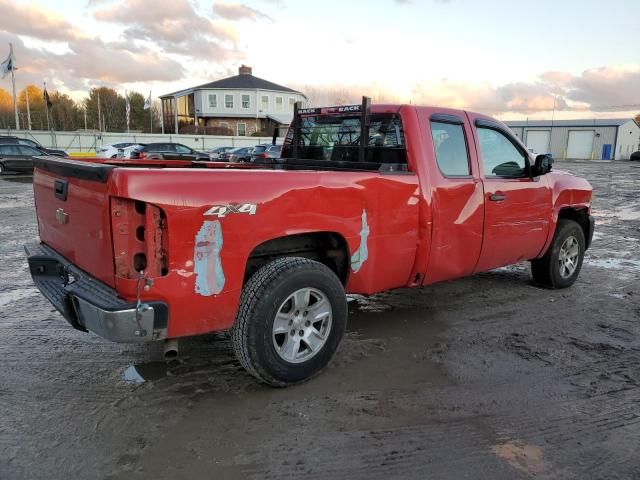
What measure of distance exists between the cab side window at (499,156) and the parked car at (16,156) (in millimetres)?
22151

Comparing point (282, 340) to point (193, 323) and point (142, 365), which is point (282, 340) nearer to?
point (193, 323)

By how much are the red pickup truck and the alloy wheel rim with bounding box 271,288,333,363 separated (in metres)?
0.01

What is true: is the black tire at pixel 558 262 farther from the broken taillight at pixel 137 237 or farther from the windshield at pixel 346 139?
the broken taillight at pixel 137 237

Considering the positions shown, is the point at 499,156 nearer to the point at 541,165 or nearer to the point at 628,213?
the point at 541,165

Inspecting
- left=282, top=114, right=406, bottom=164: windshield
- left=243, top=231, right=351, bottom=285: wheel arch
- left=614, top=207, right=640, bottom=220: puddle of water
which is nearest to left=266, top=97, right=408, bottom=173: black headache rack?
left=282, top=114, right=406, bottom=164: windshield

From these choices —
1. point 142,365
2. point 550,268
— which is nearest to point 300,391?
point 142,365

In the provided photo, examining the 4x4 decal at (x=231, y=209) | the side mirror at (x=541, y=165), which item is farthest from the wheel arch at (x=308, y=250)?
the side mirror at (x=541, y=165)

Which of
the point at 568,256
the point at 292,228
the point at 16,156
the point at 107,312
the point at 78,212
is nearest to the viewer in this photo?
the point at 107,312

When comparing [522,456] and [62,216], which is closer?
[522,456]

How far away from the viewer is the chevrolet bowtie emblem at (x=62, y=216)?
3.46 m

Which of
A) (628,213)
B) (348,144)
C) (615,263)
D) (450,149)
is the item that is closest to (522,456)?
(450,149)

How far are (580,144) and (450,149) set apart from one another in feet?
228

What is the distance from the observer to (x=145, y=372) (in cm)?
386

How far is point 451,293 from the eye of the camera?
609 cm
